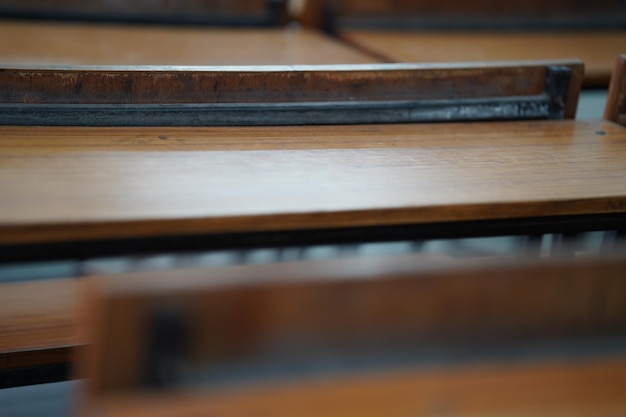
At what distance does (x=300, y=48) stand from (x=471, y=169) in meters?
1.12

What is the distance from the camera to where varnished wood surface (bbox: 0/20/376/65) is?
2.05 metres

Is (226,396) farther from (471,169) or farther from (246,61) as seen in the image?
(246,61)

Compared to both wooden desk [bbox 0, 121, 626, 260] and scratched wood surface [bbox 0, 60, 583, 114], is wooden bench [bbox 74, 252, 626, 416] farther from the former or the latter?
scratched wood surface [bbox 0, 60, 583, 114]

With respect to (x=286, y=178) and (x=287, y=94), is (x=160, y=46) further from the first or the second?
(x=286, y=178)

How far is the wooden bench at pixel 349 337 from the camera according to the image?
0.66 meters

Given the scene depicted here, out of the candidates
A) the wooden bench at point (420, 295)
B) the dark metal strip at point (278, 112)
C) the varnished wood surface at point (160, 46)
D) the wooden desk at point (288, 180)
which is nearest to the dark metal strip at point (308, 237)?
the wooden desk at point (288, 180)

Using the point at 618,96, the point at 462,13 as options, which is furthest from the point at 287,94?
the point at 462,13

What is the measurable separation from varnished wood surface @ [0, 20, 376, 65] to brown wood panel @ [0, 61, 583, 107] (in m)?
0.48

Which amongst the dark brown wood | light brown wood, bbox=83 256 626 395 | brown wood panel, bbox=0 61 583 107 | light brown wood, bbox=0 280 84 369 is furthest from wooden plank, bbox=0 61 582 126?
the dark brown wood

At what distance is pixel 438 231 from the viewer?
1.21 m

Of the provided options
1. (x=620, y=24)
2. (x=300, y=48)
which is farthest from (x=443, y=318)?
(x=620, y=24)

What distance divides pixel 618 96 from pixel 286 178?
835mm

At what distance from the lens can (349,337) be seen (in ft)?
2.36

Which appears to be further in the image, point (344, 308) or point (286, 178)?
point (286, 178)
